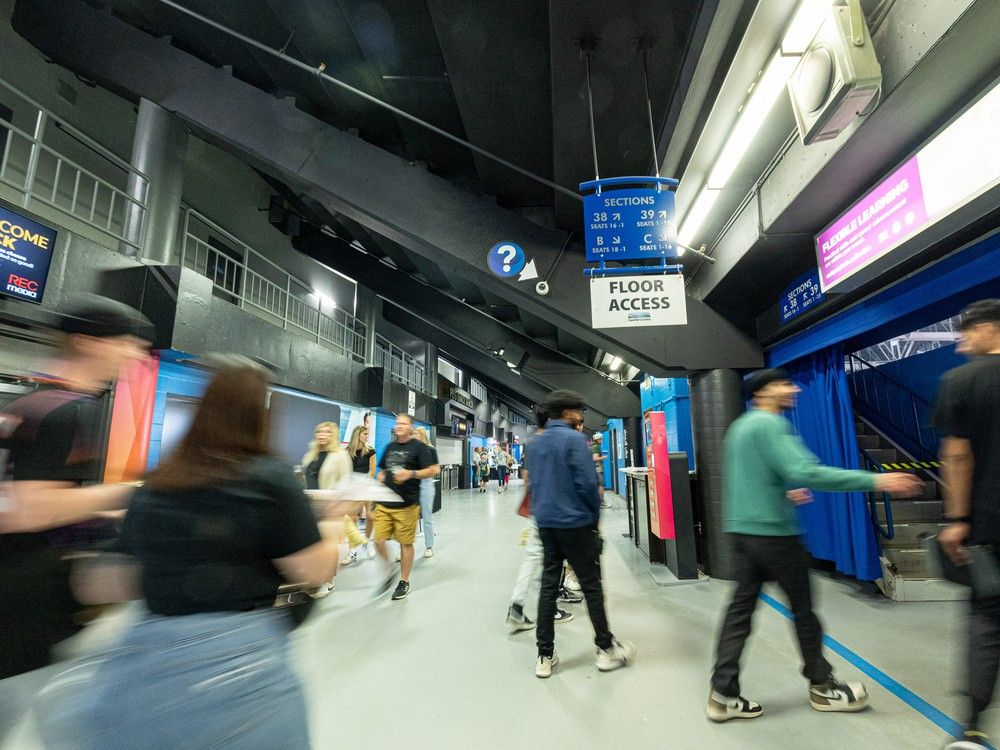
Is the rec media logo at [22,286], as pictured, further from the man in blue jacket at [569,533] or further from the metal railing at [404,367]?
the metal railing at [404,367]

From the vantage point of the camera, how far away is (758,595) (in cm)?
216

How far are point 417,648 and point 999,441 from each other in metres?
3.01

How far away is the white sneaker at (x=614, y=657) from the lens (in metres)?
2.68

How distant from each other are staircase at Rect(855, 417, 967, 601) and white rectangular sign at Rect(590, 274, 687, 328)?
2026 millimetres

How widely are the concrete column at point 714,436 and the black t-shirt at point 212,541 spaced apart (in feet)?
15.3

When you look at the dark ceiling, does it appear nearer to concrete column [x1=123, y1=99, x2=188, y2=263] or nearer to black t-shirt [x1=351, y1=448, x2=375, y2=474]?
concrete column [x1=123, y1=99, x2=188, y2=263]

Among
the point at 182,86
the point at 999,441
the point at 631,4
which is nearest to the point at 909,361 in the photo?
the point at 999,441

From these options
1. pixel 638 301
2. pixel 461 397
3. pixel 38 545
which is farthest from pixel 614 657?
pixel 461 397

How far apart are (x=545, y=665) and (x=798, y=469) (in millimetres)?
1669

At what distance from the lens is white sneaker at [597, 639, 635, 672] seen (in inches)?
105

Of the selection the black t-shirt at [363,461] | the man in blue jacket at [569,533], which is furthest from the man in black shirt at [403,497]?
the man in blue jacket at [569,533]

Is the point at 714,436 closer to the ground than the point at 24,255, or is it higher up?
closer to the ground

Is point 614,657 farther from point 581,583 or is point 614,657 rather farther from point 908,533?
point 908,533

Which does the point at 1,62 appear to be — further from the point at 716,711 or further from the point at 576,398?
the point at 716,711
